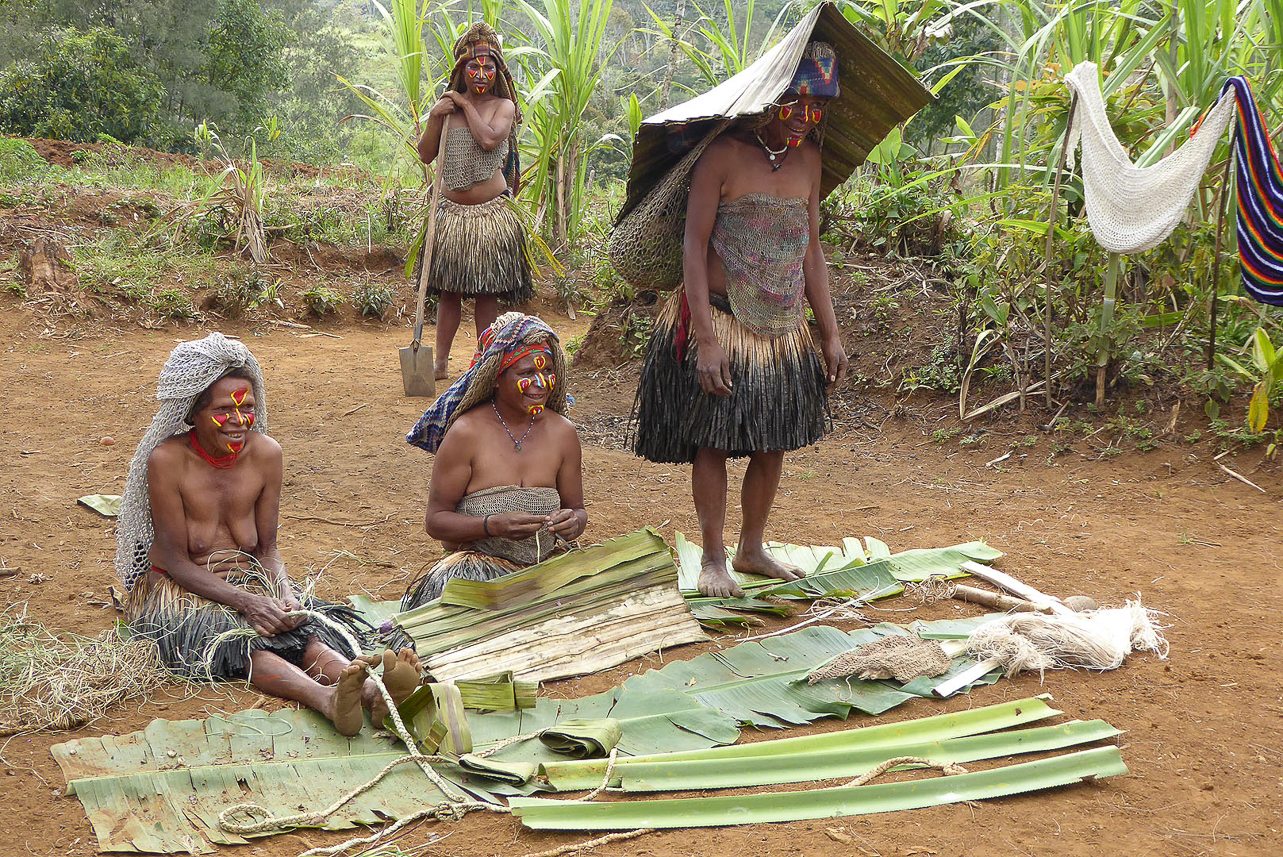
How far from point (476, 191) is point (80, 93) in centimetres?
876

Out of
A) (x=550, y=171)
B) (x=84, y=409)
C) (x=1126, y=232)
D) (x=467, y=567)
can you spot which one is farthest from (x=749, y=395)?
(x=550, y=171)

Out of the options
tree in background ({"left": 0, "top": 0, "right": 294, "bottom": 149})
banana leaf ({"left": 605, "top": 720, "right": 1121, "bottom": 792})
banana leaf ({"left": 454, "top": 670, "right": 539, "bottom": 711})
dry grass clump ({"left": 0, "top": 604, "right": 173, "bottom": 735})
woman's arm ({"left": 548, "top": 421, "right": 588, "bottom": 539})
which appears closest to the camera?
banana leaf ({"left": 605, "top": 720, "right": 1121, "bottom": 792})

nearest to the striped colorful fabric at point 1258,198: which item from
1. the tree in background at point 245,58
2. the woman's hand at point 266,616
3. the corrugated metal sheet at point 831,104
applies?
the corrugated metal sheet at point 831,104

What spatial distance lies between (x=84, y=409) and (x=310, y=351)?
1.87 metres

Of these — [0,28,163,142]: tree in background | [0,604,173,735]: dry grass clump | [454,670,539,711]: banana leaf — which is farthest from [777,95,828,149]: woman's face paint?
[0,28,163,142]: tree in background

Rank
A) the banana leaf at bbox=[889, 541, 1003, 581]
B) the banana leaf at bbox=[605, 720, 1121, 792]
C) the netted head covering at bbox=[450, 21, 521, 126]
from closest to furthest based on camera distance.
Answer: the banana leaf at bbox=[605, 720, 1121, 792] < the banana leaf at bbox=[889, 541, 1003, 581] < the netted head covering at bbox=[450, 21, 521, 126]

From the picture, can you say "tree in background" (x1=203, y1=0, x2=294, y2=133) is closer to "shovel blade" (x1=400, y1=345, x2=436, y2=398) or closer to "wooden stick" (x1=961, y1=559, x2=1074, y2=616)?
"shovel blade" (x1=400, y1=345, x2=436, y2=398)

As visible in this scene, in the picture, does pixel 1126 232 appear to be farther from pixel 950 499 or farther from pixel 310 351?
pixel 310 351

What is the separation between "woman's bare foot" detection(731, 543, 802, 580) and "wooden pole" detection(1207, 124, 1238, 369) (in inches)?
90.4

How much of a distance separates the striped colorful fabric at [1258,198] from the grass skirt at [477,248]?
11.3 ft

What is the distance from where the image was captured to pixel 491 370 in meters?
2.96

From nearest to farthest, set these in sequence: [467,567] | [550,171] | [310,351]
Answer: [467,567]
[310,351]
[550,171]

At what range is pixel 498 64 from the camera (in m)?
5.25

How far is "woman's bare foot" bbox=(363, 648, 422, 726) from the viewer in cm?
231
